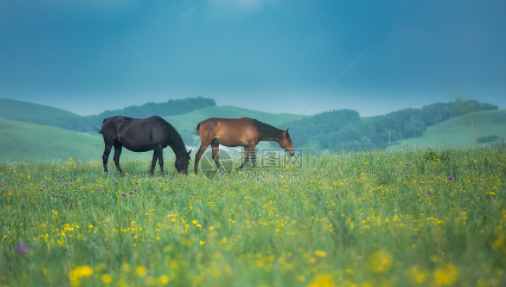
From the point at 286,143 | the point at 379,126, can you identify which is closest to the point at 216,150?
the point at 286,143

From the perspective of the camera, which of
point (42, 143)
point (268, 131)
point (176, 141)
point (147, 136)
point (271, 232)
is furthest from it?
point (42, 143)

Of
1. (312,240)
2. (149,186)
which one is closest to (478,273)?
(312,240)

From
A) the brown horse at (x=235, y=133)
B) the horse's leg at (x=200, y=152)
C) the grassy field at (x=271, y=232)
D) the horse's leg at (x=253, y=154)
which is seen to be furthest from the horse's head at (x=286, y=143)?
the grassy field at (x=271, y=232)

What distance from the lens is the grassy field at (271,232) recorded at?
2959 mm

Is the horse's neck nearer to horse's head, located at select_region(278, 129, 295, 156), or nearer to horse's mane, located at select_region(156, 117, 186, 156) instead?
horse's mane, located at select_region(156, 117, 186, 156)

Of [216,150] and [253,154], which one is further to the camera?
[216,150]

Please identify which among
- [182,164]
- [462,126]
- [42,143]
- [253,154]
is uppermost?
[462,126]

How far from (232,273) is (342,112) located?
98.6m

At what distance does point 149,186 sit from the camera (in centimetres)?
846

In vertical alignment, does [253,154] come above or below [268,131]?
below

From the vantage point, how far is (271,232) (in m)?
4.46

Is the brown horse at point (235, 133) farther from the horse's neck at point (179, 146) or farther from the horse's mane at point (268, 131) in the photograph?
the horse's neck at point (179, 146)

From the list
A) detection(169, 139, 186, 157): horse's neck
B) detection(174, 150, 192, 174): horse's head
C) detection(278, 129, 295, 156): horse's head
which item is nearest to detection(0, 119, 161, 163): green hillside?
detection(169, 139, 186, 157): horse's neck

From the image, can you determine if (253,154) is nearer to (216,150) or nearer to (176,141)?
(216,150)
